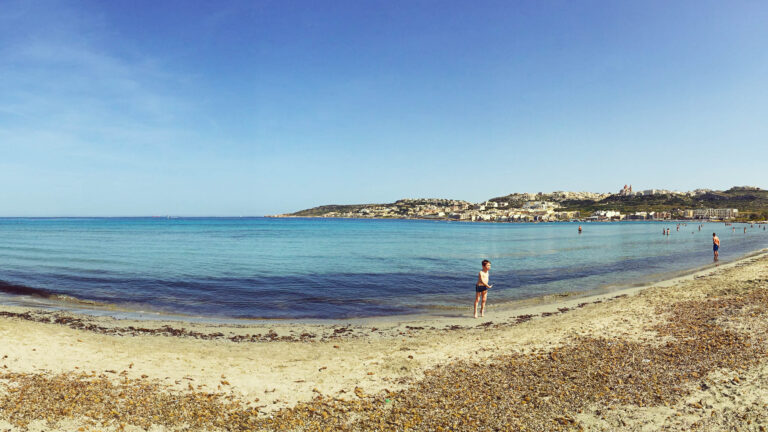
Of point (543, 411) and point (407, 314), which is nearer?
point (543, 411)

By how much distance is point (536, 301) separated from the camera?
60.3ft

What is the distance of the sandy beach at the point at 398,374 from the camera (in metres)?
6.50

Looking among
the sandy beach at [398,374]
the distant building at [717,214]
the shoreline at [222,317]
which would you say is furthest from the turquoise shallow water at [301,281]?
the distant building at [717,214]

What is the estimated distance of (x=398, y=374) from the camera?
28.4ft

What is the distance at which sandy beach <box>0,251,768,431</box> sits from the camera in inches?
256

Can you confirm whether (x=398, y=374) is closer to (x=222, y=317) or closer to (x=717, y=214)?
(x=222, y=317)

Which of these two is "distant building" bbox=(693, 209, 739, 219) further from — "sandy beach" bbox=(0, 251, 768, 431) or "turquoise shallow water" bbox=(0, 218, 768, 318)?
"sandy beach" bbox=(0, 251, 768, 431)

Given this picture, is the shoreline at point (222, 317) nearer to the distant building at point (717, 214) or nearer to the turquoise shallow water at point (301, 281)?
the turquoise shallow water at point (301, 281)

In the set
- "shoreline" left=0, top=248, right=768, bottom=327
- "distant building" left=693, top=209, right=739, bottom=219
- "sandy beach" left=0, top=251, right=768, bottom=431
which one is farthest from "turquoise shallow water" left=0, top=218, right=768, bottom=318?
"distant building" left=693, top=209, right=739, bottom=219

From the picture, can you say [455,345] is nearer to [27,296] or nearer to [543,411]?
[543,411]

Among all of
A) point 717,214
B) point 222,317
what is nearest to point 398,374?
point 222,317

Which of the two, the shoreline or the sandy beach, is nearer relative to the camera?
the sandy beach

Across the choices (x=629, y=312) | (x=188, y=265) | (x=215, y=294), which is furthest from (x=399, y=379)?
(x=188, y=265)

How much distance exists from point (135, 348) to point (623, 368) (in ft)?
40.7
